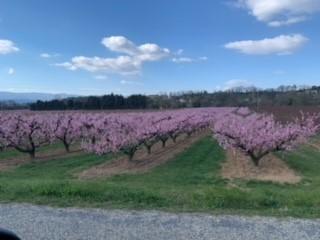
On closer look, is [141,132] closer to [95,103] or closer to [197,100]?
[95,103]

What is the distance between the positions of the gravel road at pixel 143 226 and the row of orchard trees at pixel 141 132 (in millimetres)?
13387

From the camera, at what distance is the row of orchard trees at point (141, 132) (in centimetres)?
1988

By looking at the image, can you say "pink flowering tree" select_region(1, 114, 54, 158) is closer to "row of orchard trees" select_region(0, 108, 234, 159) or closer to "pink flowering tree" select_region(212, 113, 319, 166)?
"row of orchard trees" select_region(0, 108, 234, 159)

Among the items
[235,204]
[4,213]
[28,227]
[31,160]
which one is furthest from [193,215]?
[31,160]

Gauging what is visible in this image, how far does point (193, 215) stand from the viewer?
679 cm

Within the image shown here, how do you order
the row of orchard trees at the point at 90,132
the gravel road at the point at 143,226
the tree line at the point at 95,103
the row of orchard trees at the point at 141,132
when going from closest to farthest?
the gravel road at the point at 143,226 → the row of orchard trees at the point at 141,132 → the row of orchard trees at the point at 90,132 → the tree line at the point at 95,103

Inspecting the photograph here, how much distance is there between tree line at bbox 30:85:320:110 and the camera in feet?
251

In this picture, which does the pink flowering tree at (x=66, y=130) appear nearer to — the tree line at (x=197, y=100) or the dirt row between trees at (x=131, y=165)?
the dirt row between trees at (x=131, y=165)

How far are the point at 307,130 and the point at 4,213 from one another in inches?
636

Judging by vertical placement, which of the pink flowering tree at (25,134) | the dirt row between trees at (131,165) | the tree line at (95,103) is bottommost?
the dirt row between trees at (131,165)

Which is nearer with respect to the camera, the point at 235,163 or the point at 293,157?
the point at 235,163

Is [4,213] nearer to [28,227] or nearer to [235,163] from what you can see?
[28,227]

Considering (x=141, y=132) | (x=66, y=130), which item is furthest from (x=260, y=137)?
(x=66, y=130)

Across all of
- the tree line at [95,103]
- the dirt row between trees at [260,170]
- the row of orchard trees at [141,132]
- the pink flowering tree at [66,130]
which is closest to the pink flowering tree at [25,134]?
the row of orchard trees at [141,132]
